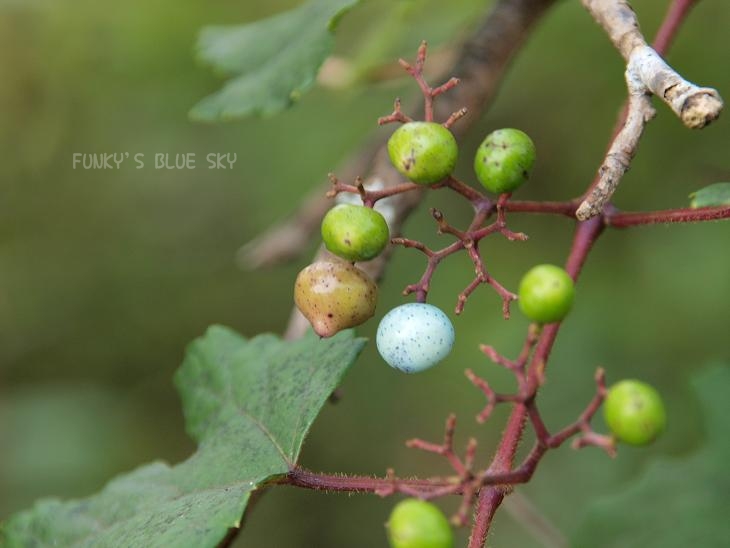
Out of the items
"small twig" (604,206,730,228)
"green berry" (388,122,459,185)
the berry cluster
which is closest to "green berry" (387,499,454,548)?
the berry cluster

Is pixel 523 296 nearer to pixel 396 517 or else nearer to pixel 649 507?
pixel 396 517

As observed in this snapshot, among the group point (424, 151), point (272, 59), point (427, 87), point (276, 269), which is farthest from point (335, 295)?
point (276, 269)

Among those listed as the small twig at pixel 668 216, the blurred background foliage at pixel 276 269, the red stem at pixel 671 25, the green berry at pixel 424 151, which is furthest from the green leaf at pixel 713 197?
the blurred background foliage at pixel 276 269

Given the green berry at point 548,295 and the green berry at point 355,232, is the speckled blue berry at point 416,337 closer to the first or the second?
the green berry at point 355,232

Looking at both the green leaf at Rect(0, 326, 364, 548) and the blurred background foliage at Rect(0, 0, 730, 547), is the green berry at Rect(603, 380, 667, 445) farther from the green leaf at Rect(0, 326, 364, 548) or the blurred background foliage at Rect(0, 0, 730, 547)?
the blurred background foliage at Rect(0, 0, 730, 547)

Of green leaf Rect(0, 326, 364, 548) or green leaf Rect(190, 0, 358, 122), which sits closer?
green leaf Rect(0, 326, 364, 548)

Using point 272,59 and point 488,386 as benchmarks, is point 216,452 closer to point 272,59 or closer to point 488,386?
point 488,386
